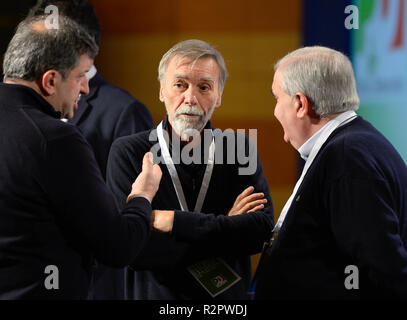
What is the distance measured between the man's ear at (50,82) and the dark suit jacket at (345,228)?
2.74 ft

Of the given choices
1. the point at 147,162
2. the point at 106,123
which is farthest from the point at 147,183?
the point at 106,123

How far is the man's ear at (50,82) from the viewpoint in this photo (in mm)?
1746

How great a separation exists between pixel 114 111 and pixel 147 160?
28.6 inches

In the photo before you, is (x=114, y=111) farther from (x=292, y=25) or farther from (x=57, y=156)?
(x=292, y=25)

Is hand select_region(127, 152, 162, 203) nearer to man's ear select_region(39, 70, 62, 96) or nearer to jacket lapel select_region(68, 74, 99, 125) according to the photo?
man's ear select_region(39, 70, 62, 96)

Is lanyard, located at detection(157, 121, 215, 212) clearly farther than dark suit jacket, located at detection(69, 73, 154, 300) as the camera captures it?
No

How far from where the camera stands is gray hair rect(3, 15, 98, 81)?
1735 millimetres

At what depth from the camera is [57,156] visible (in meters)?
1.61

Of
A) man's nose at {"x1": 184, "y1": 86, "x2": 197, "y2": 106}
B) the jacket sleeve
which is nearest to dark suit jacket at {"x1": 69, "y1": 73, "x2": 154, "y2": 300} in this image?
man's nose at {"x1": 184, "y1": 86, "x2": 197, "y2": 106}

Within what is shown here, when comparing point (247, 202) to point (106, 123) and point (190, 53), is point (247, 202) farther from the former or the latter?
point (106, 123)

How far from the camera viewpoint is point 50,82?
1.76 metres

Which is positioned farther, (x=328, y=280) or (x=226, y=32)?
(x=226, y=32)

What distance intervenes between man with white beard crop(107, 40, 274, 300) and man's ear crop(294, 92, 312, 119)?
15.5 inches

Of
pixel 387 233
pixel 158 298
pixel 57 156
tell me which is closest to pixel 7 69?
pixel 57 156
